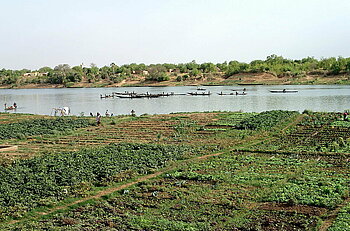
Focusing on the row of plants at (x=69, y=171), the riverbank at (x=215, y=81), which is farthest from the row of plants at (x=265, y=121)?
the riverbank at (x=215, y=81)

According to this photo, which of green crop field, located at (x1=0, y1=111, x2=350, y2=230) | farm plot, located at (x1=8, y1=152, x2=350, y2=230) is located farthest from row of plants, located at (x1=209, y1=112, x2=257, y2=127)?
farm plot, located at (x1=8, y1=152, x2=350, y2=230)

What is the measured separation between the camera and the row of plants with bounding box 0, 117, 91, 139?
30.4m

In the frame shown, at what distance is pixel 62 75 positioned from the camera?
143 meters

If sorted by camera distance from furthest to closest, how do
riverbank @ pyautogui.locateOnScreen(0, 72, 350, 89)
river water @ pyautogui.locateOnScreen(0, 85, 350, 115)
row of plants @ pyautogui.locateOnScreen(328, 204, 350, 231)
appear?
riverbank @ pyautogui.locateOnScreen(0, 72, 350, 89)
river water @ pyautogui.locateOnScreen(0, 85, 350, 115)
row of plants @ pyautogui.locateOnScreen(328, 204, 350, 231)

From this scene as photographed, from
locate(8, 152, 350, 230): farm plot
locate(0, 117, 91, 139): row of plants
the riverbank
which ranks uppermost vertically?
the riverbank

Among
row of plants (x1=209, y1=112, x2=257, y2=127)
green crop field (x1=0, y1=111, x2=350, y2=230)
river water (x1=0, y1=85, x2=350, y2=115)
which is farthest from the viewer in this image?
river water (x1=0, y1=85, x2=350, y2=115)

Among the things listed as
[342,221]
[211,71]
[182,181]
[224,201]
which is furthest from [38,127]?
[211,71]

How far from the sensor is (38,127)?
111 feet

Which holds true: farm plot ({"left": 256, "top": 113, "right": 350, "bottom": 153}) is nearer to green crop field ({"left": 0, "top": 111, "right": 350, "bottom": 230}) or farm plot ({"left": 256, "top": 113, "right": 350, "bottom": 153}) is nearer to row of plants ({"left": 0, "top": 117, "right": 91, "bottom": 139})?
green crop field ({"left": 0, "top": 111, "right": 350, "bottom": 230})

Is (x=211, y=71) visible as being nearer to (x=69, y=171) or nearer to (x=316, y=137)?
(x=316, y=137)

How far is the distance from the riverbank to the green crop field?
8215cm

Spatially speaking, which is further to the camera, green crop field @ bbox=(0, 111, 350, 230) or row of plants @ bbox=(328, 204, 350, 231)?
green crop field @ bbox=(0, 111, 350, 230)

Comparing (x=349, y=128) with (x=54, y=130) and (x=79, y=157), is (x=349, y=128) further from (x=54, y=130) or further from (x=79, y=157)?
(x=54, y=130)

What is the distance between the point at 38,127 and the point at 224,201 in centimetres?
2351
